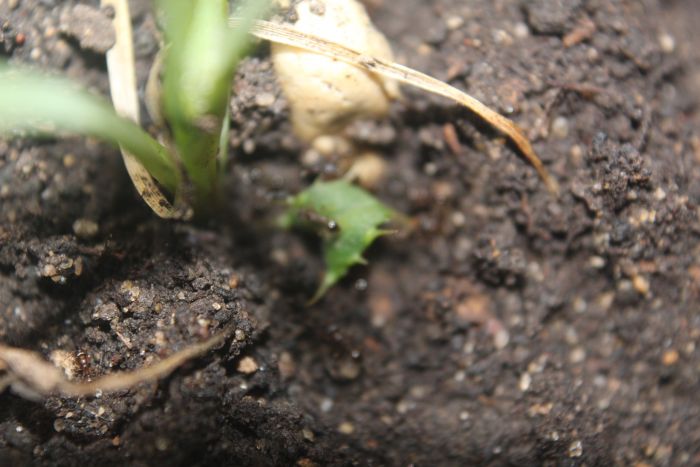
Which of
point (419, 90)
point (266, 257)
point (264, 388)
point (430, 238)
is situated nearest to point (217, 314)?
point (264, 388)

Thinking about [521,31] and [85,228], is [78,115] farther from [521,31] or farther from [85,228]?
[521,31]

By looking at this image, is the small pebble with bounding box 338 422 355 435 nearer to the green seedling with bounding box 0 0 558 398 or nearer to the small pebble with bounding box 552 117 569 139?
the green seedling with bounding box 0 0 558 398

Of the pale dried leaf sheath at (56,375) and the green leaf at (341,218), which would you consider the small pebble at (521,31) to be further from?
the pale dried leaf sheath at (56,375)

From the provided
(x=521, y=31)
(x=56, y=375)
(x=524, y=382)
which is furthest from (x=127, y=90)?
(x=524, y=382)

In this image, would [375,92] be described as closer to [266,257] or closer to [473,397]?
[266,257]

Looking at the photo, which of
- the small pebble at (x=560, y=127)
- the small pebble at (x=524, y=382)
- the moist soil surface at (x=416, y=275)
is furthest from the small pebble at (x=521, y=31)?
the small pebble at (x=524, y=382)

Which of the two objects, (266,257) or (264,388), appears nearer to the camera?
(264,388)

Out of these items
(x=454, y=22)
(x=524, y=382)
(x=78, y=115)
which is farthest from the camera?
(x=454, y=22)
